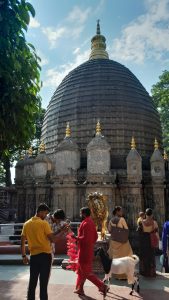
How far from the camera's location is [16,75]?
536cm

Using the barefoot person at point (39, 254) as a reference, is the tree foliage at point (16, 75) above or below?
above

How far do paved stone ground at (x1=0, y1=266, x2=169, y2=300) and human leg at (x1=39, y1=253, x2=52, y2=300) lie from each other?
1.20 m

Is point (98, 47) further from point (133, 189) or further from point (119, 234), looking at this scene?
point (119, 234)

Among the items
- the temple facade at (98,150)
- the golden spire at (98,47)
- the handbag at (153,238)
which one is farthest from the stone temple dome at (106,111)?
the handbag at (153,238)

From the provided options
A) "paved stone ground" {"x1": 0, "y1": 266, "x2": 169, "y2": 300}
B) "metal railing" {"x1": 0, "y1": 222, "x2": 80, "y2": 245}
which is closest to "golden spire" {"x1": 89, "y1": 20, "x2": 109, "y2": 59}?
"metal railing" {"x1": 0, "y1": 222, "x2": 80, "y2": 245}

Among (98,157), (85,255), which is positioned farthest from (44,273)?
(98,157)

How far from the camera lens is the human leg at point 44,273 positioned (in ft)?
16.3

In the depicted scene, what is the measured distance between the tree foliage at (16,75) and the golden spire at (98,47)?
25883 mm

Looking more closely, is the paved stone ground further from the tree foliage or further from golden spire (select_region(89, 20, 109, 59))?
golden spire (select_region(89, 20, 109, 59))

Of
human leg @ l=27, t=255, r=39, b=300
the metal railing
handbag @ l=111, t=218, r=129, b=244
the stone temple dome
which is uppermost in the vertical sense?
the stone temple dome

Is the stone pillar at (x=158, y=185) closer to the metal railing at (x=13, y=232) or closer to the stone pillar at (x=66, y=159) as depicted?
the stone pillar at (x=66, y=159)

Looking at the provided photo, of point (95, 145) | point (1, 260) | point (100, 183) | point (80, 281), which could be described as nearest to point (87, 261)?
point (80, 281)

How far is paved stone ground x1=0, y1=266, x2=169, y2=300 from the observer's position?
20.0ft

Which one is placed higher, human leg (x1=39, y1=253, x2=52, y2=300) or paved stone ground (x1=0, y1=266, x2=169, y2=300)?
human leg (x1=39, y1=253, x2=52, y2=300)
